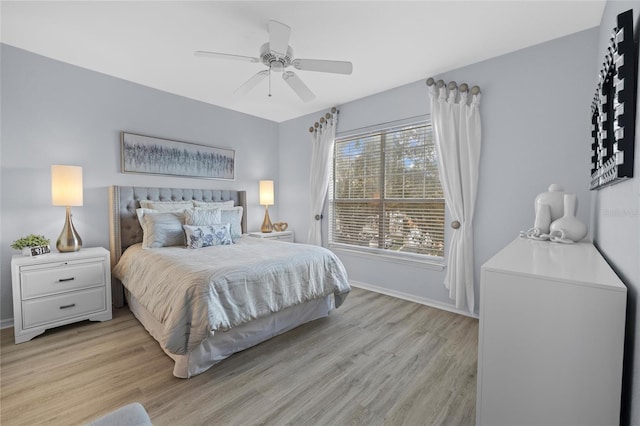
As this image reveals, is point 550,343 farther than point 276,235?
No

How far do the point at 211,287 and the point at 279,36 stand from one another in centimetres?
183

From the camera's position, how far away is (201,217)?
10.5 ft

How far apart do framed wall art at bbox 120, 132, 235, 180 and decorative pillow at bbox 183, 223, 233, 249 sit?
111 centimetres

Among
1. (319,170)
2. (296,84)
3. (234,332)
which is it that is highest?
(296,84)

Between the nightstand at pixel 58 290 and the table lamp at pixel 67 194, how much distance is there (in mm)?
108

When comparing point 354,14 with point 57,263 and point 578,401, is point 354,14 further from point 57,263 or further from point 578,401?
point 57,263

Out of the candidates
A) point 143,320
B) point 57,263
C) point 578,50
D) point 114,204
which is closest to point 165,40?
point 114,204

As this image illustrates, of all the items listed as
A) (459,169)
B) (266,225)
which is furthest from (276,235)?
(459,169)

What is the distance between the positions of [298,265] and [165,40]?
7.68ft

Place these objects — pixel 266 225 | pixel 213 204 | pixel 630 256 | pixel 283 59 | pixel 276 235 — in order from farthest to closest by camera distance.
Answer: pixel 266 225 < pixel 276 235 < pixel 213 204 < pixel 283 59 < pixel 630 256

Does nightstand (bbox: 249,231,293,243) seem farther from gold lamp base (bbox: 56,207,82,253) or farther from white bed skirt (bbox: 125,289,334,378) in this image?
gold lamp base (bbox: 56,207,82,253)

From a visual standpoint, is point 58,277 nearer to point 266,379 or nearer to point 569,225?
point 266,379

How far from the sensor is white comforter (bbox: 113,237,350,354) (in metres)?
1.82

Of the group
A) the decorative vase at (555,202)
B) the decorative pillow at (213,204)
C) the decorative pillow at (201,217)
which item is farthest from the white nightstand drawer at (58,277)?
the decorative vase at (555,202)
